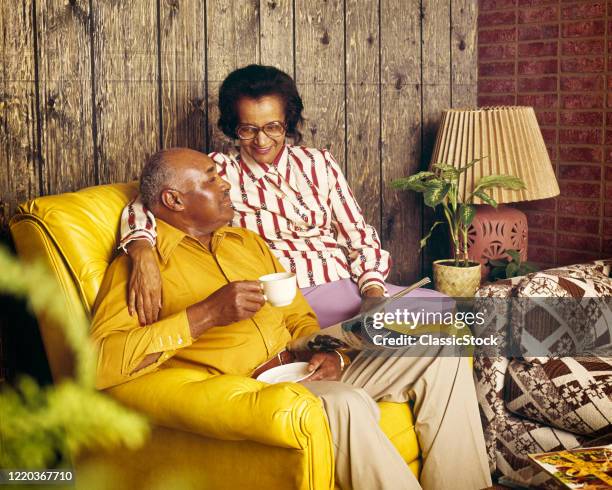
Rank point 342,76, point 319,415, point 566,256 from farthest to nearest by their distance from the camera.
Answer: point 566,256 → point 342,76 → point 319,415

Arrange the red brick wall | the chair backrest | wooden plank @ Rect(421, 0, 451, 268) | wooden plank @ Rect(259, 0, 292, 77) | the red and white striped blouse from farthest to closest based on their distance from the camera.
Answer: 1. wooden plank @ Rect(421, 0, 451, 268)
2. the red brick wall
3. wooden plank @ Rect(259, 0, 292, 77)
4. the red and white striped blouse
5. the chair backrest

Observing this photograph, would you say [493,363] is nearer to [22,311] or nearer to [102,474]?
[102,474]

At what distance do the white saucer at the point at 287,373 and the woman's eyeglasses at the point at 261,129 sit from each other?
0.77m

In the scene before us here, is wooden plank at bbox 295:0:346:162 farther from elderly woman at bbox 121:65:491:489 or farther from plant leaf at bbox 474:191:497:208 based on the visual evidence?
plant leaf at bbox 474:191:497:208

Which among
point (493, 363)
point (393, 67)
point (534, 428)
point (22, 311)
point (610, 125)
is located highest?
point (393, 67)

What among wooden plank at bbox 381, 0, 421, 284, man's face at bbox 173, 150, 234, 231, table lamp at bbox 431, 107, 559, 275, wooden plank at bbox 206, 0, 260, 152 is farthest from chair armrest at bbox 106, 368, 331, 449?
wooden plank at bbox 381, 0, 421, 284

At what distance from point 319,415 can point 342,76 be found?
1774 millimetres

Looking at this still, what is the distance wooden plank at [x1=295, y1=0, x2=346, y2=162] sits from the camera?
3.07 meters

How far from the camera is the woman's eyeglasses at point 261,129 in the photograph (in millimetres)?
2570

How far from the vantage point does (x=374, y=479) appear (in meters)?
1.93

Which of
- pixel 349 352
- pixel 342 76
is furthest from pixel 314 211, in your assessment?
pixel 342 76

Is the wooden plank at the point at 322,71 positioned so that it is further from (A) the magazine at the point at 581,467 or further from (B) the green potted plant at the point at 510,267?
(A) the magazine at the point at 581,467

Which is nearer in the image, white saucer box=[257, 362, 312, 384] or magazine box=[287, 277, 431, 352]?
white saucer box=[257, 362, 312, 384]

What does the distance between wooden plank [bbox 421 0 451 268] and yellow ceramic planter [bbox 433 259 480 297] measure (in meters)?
0.53
